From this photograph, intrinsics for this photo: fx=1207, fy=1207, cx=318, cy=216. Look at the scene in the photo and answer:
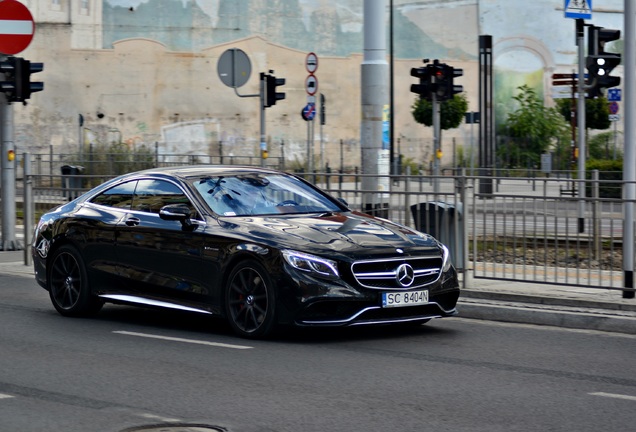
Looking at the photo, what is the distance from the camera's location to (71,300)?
1177 centimetres

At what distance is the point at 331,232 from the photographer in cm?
998

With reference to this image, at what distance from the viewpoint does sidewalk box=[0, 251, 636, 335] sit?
1094 centimetres

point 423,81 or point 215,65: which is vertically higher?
point 215,65

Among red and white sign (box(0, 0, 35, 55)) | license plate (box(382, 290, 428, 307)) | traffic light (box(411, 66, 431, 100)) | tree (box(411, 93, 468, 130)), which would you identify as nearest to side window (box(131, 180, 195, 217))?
license plate (box(382, 290, 428, 307))

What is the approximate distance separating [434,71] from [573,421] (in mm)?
18652

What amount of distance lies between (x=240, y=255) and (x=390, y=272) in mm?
1263

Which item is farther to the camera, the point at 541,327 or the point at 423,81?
the point at 423,81

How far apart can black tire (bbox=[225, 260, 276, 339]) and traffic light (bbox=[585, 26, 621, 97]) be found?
10.9 meters

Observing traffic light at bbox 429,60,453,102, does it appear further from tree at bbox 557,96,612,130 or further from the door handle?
tree at bbox 557,96,612,130

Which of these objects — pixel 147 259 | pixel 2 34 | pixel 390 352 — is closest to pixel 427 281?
pixel 390 352

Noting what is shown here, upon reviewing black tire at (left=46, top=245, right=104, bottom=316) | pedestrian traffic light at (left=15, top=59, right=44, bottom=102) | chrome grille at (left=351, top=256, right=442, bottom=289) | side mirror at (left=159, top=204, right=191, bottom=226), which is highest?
pedestrian traffic light at (left=15, top=59, right=44, bottom=102)

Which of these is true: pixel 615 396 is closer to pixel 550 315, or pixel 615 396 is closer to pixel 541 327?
pixel 541 327

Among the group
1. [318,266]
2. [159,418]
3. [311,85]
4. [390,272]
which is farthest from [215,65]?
[159,418]

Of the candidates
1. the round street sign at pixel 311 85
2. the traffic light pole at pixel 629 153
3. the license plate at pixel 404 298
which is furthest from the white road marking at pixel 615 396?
the round street sign at pixel 311 85
